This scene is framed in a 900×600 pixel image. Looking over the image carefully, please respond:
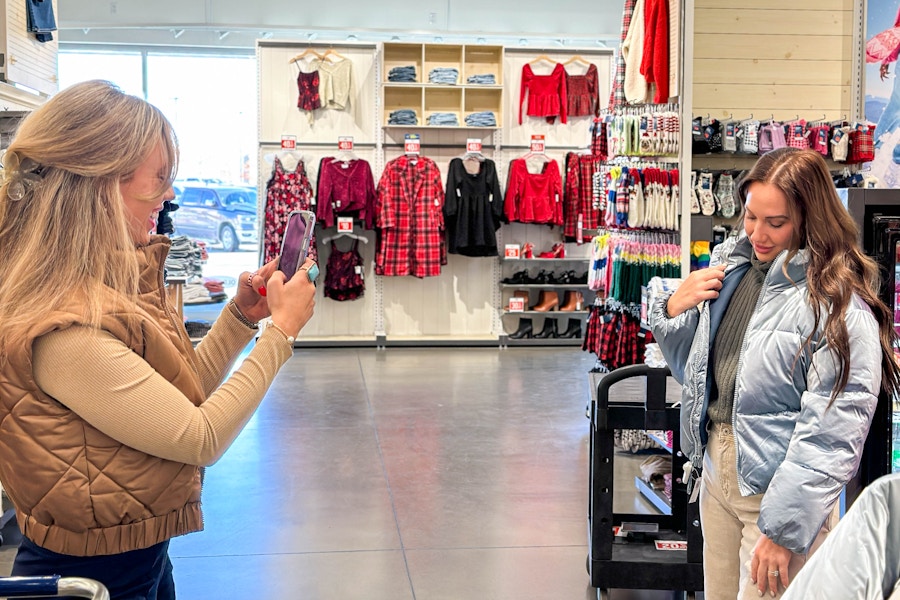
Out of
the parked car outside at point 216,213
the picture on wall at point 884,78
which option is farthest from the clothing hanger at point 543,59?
the parked car outside at point 216,213

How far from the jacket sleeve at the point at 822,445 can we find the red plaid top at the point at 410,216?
741 cm

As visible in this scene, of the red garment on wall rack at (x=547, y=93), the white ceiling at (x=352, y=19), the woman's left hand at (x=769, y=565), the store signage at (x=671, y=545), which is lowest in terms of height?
the store signage at (x=671, y=545)

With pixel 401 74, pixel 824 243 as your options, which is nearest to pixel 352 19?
pixel 401 74

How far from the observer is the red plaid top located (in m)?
9.18

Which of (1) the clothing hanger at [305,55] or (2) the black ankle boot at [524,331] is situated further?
(2) the black ankle boot at [524,331]

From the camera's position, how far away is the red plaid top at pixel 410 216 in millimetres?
9180

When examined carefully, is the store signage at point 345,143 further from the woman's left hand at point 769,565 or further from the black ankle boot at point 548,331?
the woman's left hand at point 769,565

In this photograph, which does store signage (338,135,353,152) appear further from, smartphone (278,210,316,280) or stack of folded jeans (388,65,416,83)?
smartphone (278,210,316,280)

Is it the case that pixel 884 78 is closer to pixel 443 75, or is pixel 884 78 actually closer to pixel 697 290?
pixel 697 290

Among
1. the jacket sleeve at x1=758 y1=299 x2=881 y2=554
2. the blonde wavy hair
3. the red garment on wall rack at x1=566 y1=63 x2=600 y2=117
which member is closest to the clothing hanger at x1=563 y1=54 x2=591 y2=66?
the red garment on wall rack at x1=566 y1=63 x2=600 y2=117

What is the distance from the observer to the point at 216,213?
14891 millimetres

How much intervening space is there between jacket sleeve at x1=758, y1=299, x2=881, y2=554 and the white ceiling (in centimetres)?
1087

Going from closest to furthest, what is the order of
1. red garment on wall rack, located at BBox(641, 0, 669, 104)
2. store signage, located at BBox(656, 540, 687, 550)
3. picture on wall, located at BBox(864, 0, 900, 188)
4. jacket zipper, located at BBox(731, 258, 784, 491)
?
jacket zipper, located at BBox(731, 258, 784, 491) → store signage, located at BBox(656, 540, 687, 550) → red garment on wall rack, located at BBox(641, 0, 669, 104) → picture on wall, located at BBox(864, 0, 900, 188)

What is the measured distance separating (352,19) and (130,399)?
1147 cm
